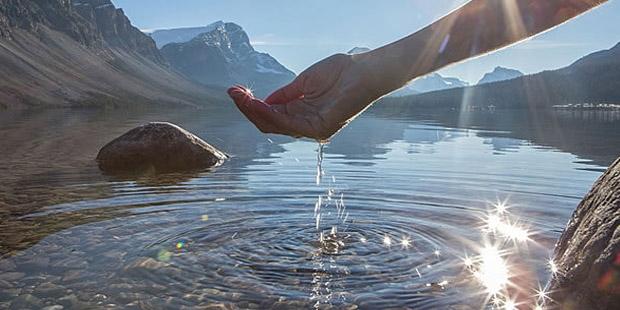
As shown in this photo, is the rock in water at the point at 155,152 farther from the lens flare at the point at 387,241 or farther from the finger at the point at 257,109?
the finger at the point at 257,109

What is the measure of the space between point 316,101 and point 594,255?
296 centimetres

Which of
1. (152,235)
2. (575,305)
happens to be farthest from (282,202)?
(575,305)

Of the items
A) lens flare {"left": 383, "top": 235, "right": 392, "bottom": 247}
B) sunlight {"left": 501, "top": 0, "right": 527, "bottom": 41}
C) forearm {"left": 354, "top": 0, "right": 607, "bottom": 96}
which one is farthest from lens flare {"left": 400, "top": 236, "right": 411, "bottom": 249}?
sunlight {"left": 501, "top": 0, "right": 527, "bottom": 41}

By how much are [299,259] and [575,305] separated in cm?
411

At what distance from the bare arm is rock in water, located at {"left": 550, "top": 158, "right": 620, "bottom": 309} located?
6.55 feet

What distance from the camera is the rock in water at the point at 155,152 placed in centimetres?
2031

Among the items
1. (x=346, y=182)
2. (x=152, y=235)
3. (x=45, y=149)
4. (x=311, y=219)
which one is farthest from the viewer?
(x=45, y=149)

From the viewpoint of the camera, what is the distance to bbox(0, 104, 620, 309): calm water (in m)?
6.86

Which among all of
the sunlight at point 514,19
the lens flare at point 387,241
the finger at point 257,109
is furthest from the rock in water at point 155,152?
the sunlight at point 514,19

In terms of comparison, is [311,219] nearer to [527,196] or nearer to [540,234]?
[540,234]

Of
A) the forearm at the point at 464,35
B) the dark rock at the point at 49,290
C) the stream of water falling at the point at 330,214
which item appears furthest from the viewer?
the stream of water falling at the point at 330,214

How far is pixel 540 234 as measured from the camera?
10.3 meters

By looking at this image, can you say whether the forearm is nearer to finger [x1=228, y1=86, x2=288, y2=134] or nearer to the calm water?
finger [x1=228, y1=86, x2=288, y2=134]

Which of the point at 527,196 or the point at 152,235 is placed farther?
the point at 527,196
